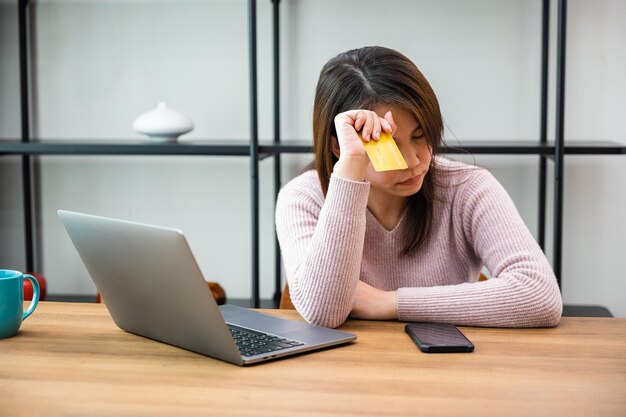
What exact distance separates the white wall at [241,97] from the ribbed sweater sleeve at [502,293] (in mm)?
1098

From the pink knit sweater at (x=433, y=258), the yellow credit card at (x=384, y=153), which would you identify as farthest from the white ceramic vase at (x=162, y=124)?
the yellow credit card at (x=384, y=153)

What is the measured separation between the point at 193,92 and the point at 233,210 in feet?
1.39

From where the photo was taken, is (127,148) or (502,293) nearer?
(502,293)

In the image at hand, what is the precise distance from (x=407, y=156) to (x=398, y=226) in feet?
0.72

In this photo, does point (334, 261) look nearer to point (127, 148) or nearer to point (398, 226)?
point (398, 226)

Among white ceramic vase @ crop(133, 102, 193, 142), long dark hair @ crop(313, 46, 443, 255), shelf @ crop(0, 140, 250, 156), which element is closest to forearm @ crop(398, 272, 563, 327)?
long dark hair @ crop(313, 46, 443, 255)

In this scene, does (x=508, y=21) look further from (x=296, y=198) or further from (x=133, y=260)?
(x=133, y=260)

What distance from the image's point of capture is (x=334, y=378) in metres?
1.05

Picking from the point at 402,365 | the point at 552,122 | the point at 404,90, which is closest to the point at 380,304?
the point at 402,365

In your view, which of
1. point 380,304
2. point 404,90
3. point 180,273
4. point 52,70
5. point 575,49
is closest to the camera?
point 180,273

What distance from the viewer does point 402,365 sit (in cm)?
111

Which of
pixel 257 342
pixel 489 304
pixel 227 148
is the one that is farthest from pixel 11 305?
pixel 227 148

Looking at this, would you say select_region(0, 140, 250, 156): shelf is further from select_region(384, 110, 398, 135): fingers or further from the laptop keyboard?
the laptop keyboard

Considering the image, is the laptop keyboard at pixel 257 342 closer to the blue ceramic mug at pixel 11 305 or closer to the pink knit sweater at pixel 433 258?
the pink knit sweater at pixel 433 258
